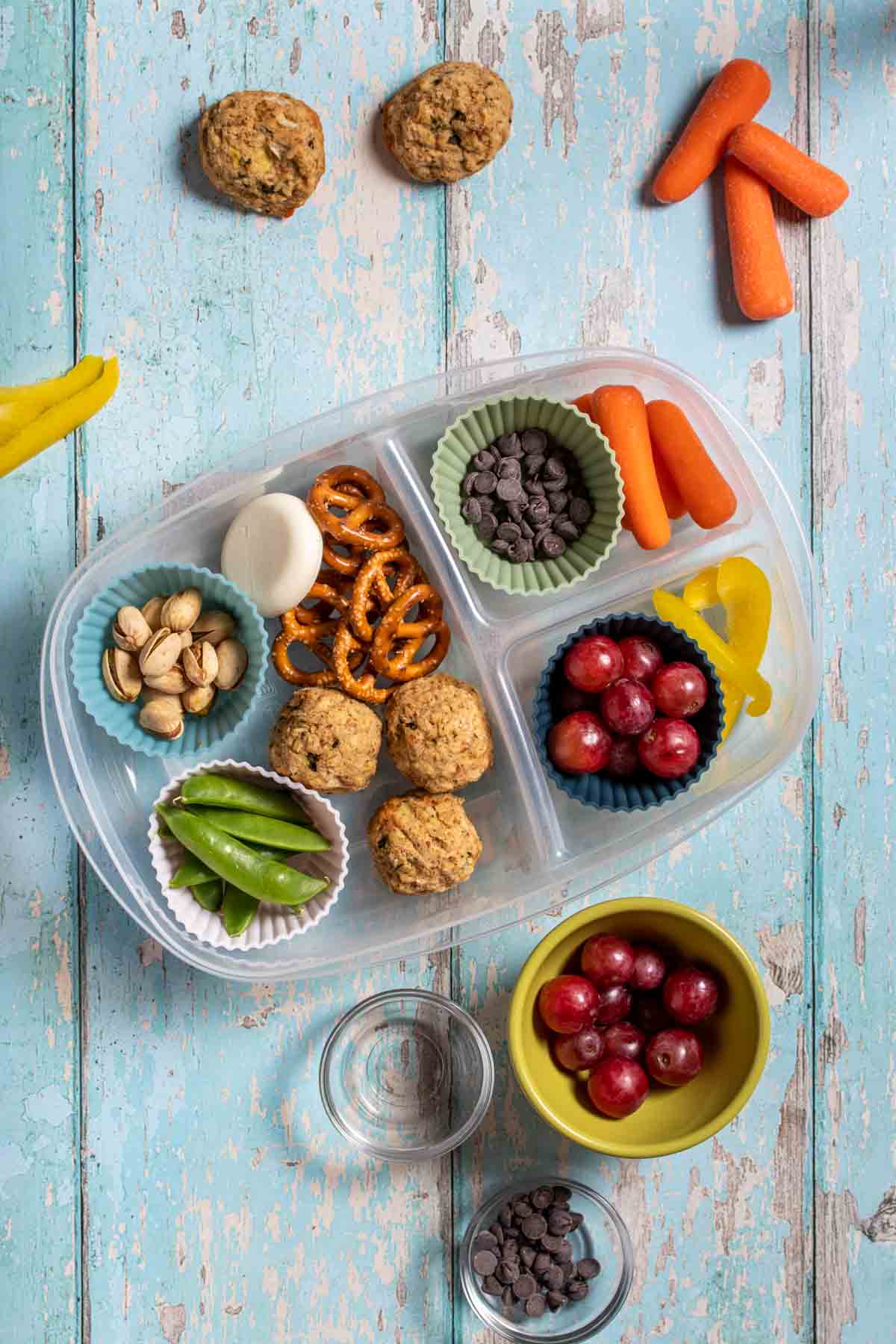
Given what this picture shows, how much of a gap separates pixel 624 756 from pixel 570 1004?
26 cm

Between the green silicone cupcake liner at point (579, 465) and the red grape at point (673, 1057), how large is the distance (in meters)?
0.49

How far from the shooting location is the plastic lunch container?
125cm

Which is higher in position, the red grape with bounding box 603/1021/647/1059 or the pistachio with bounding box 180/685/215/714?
the pistachio with bounding box 180/685/215/714

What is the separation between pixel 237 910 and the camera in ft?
3.95

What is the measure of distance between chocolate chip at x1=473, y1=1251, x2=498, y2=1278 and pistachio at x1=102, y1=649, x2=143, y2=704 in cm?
70

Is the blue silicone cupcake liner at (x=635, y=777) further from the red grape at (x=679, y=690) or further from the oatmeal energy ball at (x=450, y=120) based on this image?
the oatmeal energy ball at (x=450, y=120)

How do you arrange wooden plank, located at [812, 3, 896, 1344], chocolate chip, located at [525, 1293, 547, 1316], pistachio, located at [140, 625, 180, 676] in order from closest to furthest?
pistachio, located at [140, 625, 180, 676] < chocolate chip, located at [525, 1293, 547, 1316] < wooden plank, located at [812, 3, 896, 1344]

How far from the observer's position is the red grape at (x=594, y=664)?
46.5 inches

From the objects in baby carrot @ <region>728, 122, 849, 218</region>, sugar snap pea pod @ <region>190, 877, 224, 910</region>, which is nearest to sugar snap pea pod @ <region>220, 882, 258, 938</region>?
sugar snap pea pod @ <region>190, 877, 224, 910</region>

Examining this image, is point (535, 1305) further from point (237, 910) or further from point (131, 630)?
point (131, 630)

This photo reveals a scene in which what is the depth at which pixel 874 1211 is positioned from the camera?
139 cm

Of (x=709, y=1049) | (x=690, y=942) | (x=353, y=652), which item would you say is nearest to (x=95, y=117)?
(x=353, y=652)

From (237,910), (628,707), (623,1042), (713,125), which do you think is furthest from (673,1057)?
(713,125)

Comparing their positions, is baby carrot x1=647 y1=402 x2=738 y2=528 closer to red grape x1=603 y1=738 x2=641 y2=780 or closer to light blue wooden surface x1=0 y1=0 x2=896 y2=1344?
light blue wooden surface x1=0 y1=0 x2=896 y2=1344
